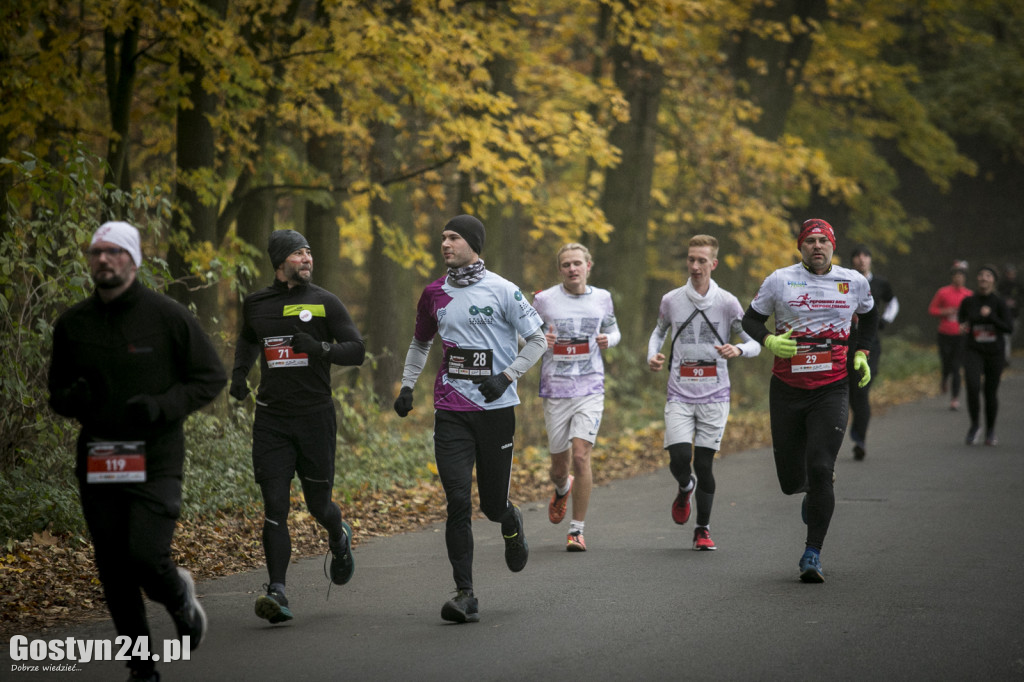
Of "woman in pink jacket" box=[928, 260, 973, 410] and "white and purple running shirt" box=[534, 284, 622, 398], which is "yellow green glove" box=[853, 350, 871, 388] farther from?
"woman in pink jacket" box=[928, 260, 973, 410]

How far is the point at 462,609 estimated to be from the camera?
6.32m

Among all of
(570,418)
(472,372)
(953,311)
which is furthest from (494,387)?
(953,311)

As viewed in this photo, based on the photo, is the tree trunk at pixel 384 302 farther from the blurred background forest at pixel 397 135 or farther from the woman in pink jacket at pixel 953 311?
the woman in pink jacket at pixel 953 311

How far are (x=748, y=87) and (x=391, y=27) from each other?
10.2 meters

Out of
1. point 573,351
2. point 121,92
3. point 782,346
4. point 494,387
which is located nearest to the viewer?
point 494,387

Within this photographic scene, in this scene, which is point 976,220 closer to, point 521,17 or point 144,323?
point 521,17

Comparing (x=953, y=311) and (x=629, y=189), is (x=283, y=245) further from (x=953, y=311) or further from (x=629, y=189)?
(x=953, y=311)

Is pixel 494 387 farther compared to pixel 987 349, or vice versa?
pixel 987 349

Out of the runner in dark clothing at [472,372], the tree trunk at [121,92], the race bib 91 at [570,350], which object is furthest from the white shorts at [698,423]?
the tree trunk at [121,92]

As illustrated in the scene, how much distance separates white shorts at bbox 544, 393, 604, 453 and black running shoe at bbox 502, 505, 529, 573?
188 cm

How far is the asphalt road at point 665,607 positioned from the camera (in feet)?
17.9

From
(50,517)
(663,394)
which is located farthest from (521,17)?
(50,517)

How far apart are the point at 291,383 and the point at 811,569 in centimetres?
342

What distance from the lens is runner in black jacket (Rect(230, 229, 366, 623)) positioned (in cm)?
645
